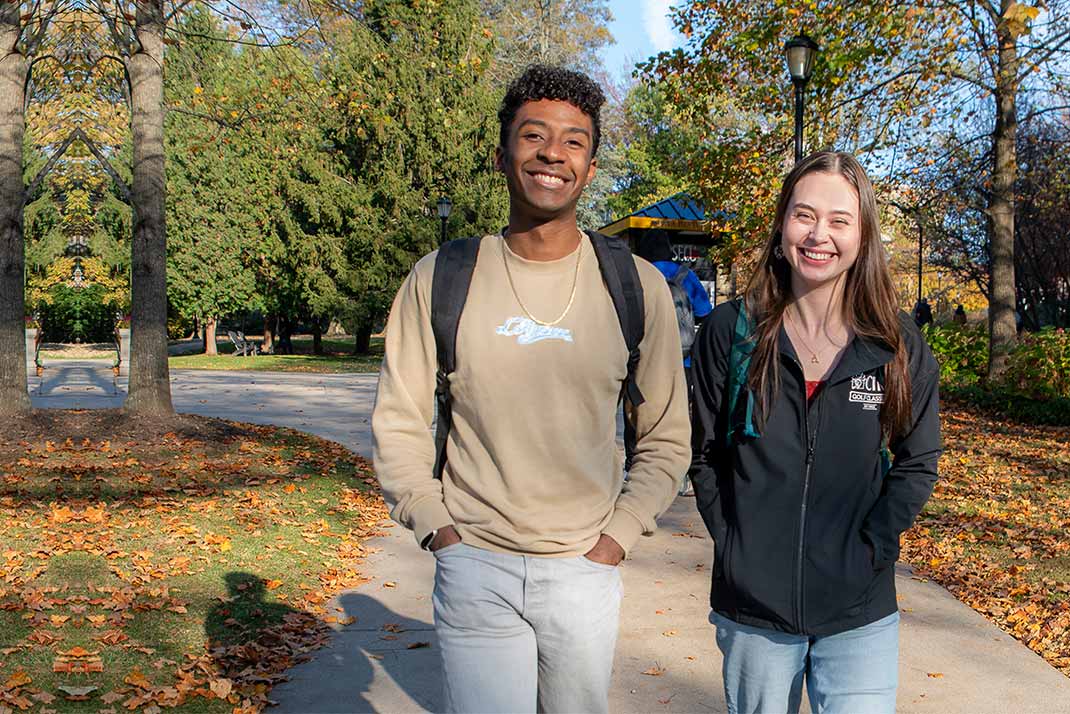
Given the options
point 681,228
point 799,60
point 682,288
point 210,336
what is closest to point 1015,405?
point 799,60

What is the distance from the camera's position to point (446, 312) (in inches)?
103

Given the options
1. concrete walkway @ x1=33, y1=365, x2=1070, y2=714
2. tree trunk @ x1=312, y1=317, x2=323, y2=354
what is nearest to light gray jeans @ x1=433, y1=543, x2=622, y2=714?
concrete walkway @ x1=33, y1=365, x2=1070, y2=714

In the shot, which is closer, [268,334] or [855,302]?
[855,302]

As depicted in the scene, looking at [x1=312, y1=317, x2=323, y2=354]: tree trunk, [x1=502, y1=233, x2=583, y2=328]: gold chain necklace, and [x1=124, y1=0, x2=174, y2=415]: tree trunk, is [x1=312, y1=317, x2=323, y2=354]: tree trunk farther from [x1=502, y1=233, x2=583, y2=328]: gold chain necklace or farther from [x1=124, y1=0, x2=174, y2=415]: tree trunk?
[x1=502, y1=233, x2=583, y2=328]: gold chain necklace

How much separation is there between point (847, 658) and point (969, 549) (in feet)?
18.7

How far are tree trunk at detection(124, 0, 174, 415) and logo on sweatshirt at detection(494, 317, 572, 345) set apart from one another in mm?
10034

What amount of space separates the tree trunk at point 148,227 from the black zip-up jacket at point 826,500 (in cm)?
1026

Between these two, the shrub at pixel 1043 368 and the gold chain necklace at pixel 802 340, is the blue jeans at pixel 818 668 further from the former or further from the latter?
the shrub at pixel 1043 368

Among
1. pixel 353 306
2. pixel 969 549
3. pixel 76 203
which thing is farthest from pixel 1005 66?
pixel 353 306

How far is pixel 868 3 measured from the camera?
45.6 feet

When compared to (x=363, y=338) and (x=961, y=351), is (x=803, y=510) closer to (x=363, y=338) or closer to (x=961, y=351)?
(x=961, y=351)

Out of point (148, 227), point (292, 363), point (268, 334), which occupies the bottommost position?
point (292, 363)

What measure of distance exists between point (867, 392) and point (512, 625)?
1079 millimetres

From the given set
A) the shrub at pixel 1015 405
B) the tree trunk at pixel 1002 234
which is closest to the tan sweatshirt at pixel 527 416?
the shrub at pixel 1015 405
